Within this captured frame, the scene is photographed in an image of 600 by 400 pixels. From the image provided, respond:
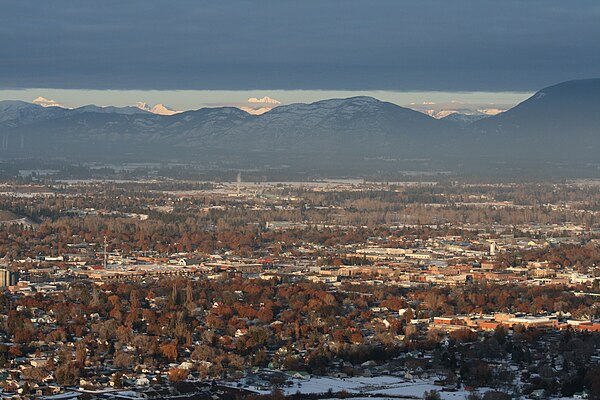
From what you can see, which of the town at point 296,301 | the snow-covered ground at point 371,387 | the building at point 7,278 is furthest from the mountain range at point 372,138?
the snow-covered ground at point 371,387

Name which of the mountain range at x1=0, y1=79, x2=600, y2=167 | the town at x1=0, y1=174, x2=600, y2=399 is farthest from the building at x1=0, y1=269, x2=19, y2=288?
the mountain range at x1=0, y1=79, x2=600, y2=167

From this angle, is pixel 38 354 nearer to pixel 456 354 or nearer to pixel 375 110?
pixel 456 354

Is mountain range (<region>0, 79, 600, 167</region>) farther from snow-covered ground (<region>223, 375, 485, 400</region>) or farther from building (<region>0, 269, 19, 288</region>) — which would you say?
snow-covered ground (<region>223, 375, 485, 400</region>)

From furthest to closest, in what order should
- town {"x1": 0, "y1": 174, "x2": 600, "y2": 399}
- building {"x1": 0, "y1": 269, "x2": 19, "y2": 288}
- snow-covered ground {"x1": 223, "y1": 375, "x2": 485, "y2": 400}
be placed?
building {"x1": 0, "y1": 269, "x2": 19, "y2": 288} → town {"x1": 0, "y1": 174, "x2": 600, "y2": 399} → snow-covered ground {"x1": 223, "y1": 375, "x2": 485, "y2": 400}

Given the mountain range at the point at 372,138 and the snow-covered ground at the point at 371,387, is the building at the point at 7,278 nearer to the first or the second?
the snow-covered ground at the point at 371,387

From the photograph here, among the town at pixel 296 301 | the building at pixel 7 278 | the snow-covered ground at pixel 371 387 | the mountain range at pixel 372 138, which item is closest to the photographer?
the snow-covered ground at pixel 371 387

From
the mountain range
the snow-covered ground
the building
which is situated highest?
the mountain range

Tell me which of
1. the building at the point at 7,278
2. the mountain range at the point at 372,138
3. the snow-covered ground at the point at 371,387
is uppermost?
the mountain range at the point at 372,138

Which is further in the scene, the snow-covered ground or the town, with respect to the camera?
the town
